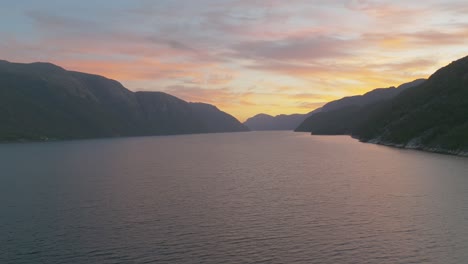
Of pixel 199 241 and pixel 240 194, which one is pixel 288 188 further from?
pixel 199 241

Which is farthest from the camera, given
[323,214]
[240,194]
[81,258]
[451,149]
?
[451,149]

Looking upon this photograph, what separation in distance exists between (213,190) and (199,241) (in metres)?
40.0

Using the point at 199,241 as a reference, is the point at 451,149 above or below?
above

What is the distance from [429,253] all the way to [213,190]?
5326cm

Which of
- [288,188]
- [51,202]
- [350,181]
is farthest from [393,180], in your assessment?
[51,202]

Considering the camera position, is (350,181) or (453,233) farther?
(350,181)

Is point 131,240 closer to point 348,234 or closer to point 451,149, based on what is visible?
A: point 348,234

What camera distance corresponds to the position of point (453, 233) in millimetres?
55500

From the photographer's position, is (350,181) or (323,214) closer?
(323,214)

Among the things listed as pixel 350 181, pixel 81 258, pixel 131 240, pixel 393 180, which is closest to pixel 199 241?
pixel 131 240

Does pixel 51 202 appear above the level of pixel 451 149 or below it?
below

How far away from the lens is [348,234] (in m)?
56.2

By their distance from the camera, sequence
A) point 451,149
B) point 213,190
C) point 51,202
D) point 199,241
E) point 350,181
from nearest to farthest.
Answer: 1. point 199,241
2. point 51,202
3. point 213,190
4. point 350,181
5. point 451,149

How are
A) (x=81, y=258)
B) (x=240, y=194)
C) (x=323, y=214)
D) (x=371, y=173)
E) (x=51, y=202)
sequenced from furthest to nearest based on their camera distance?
1. (x=371, y=173)
2. (x=240, y=194)
3. (x=51, y=202)
4. (x=323, y=214)
5. (x=81, y=258)
